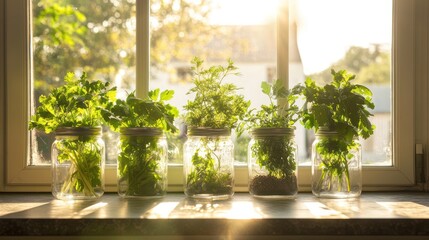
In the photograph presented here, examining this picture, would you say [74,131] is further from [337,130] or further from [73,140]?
[337,130]

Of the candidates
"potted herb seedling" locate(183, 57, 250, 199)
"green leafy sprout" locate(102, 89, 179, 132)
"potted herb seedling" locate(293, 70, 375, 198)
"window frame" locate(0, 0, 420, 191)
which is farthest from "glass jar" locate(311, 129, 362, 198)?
"green leafy sprout" locate(102, 89, 179, 132)

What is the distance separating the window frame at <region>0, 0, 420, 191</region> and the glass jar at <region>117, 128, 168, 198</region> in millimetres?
177

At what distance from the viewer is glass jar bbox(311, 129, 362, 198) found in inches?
63.8

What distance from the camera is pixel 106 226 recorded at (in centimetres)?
122

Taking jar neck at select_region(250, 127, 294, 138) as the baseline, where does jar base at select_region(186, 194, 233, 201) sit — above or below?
below

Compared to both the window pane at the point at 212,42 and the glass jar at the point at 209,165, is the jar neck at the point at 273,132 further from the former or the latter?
the window pane at the point at 212,42

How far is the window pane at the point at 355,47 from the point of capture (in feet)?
6.03

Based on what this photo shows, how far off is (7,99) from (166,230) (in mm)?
849

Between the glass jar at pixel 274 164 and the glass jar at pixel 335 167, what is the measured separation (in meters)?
0.08

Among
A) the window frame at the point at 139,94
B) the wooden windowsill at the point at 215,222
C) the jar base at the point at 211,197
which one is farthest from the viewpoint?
the window frame at the point at 139,94

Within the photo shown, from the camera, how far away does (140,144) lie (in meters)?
1.61

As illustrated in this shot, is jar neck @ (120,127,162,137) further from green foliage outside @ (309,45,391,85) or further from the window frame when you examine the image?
green foliage outside @ (309,45,391,85)

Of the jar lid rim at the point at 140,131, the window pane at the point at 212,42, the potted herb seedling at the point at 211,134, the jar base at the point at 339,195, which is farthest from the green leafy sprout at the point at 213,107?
the jar base at the point at 339,195

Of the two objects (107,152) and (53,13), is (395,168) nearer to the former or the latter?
(107,152)
